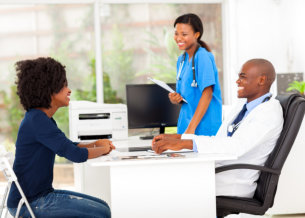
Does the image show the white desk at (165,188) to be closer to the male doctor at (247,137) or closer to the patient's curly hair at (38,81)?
the male doctor at (247,137)

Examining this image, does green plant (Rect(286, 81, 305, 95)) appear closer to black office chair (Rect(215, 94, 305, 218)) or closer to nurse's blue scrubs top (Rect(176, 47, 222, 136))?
nurse's blue scrubs top (Rect(176, 47, 222, 136))

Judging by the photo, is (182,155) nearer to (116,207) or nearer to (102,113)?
(116,207)

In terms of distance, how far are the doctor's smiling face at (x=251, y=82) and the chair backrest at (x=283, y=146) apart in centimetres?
18

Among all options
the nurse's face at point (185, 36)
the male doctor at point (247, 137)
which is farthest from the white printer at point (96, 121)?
the male doctor at point (247, 137)

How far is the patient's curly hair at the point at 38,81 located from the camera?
7.73 ft

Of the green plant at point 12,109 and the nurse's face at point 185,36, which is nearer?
the nurse's face at point 185,36

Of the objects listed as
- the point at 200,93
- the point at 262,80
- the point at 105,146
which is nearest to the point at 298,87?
the point at 200,93

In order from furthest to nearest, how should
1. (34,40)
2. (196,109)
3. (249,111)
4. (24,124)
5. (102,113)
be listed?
1. (34,40)
2. (102,113)
3. (196,109)
4. (249,111)
5. (24,124)

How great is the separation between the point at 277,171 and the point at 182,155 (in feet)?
1.66

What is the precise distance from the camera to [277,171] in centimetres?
259

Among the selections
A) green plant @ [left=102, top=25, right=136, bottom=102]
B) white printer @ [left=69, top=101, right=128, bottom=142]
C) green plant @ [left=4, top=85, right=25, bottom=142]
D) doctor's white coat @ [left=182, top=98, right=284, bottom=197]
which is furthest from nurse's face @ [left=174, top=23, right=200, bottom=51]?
green plant @ [left=4, top=85, right=25, bottom=142]

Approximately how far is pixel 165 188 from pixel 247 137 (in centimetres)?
50

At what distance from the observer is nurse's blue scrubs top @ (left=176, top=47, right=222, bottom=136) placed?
301 cm

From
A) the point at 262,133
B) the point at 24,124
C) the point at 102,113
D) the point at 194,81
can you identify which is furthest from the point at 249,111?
the point at 102,113
